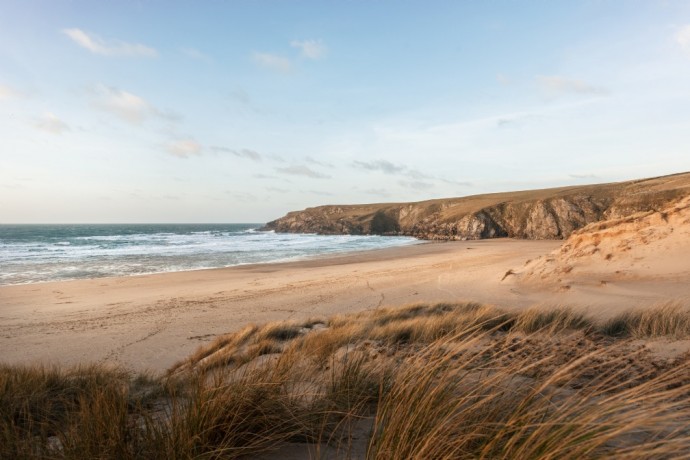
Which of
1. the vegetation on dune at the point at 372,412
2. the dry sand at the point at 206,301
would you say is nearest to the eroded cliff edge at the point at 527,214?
the dry sand at the point at 206,301

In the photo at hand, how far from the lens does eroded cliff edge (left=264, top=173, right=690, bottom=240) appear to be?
133ft

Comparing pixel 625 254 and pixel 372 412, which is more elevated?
pixel 625 254

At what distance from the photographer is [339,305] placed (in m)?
12.4

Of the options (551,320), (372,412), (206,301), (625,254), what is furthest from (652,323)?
(206,301)

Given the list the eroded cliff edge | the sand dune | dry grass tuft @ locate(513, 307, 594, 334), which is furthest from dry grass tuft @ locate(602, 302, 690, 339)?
the eroded cliff edge

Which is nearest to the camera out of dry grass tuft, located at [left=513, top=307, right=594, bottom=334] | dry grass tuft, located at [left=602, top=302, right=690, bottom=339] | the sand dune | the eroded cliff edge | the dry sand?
dry grass tuft, located at [left=602, top=302, right=690, bottom=339]

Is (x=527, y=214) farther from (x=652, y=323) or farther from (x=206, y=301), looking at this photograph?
(x=652, y=323)

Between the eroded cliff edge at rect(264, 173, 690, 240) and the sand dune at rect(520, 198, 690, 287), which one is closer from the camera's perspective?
the sand dune at rect(520, 198, 690, 287)

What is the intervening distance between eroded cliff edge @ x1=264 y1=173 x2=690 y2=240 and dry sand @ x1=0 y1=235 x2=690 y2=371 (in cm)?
2680

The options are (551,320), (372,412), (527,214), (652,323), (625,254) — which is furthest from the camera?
(527,214)

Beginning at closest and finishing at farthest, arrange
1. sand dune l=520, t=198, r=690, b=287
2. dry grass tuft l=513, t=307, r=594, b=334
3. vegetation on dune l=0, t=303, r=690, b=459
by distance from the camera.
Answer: vegetation on dune l=0, t=303, r=690, b=459 < dry grass tuft l=513, t=307, r=594, b=334 < sand dune l=520, t=198, r=690, b=287

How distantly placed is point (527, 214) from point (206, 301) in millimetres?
44856

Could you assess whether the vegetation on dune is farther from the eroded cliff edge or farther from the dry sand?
the eroded cliff edge

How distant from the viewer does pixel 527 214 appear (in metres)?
48.9
